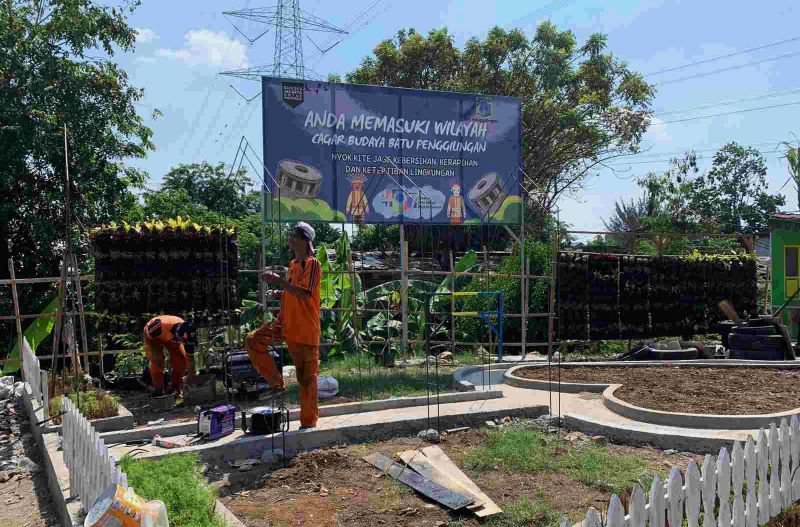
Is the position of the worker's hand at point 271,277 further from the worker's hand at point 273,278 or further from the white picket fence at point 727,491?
the white picket fence at point 727,491

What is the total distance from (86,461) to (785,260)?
1818 cm

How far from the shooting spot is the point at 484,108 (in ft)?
48.3

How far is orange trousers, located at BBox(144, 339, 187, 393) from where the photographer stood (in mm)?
8789

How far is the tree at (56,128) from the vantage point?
14758 mm

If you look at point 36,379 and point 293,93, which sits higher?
point 293,93

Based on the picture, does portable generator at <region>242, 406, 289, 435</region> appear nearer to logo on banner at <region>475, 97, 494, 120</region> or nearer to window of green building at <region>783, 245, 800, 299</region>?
logo on banner at <region>475, 97, 494, 120</region>

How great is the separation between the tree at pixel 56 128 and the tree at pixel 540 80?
1249cm

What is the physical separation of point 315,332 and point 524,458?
2373mm

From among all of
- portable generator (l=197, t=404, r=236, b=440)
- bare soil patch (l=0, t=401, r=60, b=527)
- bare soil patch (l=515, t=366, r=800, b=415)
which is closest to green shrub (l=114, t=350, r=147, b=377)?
bare soil patch (l=0, t=401, r=60, b=527)

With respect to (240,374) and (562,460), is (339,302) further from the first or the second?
(562,460)

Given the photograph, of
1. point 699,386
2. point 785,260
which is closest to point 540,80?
point 785,260

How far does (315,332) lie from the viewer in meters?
6.70

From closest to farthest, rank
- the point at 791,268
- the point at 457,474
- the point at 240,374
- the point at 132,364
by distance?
the point at 457,474 < the point at 240,374 < the point at 132,364 < the point at 791,268

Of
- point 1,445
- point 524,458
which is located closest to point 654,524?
point 524,458
